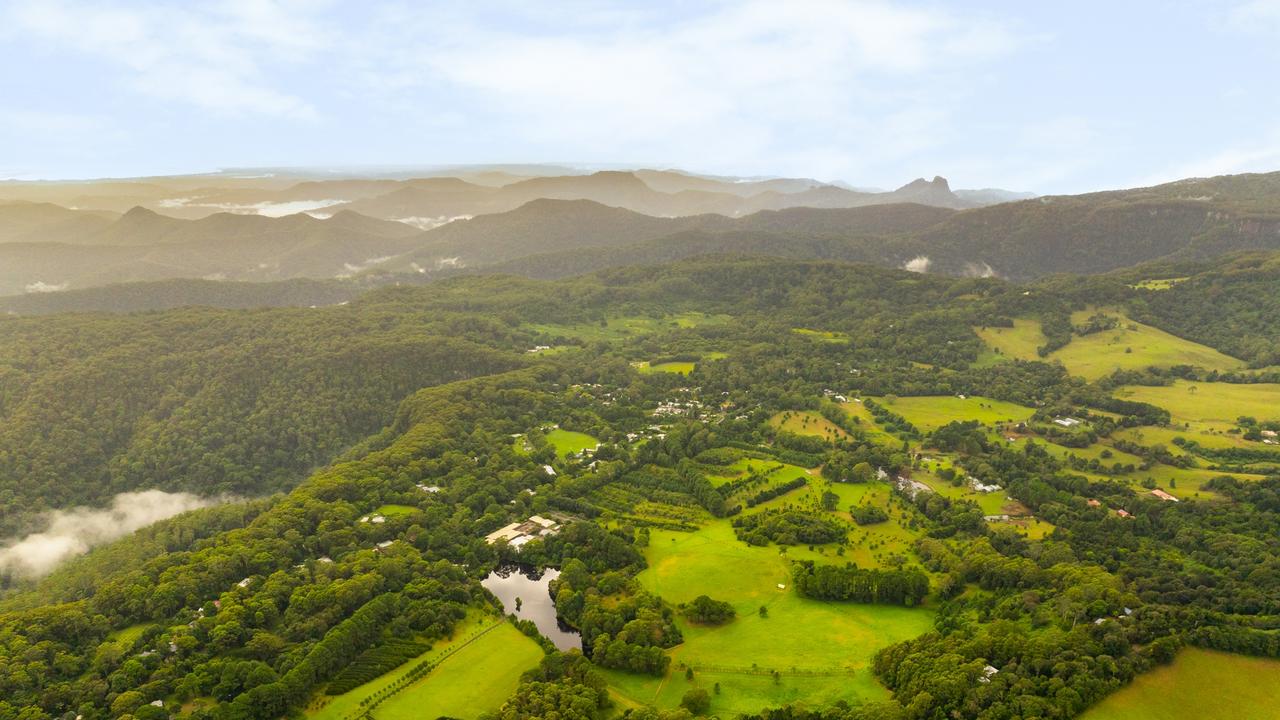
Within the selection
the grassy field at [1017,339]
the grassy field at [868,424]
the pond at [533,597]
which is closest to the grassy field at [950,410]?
the grassy field at [868,424]

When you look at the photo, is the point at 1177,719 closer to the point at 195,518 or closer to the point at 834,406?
the point at 834,406

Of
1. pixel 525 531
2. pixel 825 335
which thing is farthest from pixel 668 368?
pixel 525 531

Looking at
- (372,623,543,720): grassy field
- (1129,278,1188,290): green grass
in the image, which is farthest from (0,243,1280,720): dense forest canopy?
(1129,278,1188,290): green grass

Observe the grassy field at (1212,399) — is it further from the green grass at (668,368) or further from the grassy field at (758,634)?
the green grass at (668,368)

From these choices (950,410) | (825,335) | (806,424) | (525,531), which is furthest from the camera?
(825,335)

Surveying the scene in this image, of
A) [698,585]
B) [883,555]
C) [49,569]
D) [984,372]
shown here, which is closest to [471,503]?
[698,585]

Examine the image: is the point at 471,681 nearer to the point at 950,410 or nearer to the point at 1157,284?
the point at 950,410
